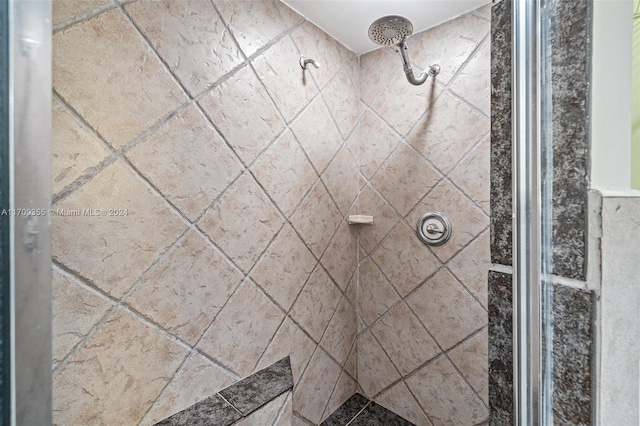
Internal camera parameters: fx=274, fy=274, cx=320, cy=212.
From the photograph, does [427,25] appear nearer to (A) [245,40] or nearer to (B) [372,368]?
(A) [245,40]

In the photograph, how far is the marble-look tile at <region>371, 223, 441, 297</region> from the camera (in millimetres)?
1199

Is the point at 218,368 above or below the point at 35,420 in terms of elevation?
below

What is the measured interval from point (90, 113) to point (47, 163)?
1.55ft

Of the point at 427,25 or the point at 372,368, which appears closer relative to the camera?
the point at 427,25

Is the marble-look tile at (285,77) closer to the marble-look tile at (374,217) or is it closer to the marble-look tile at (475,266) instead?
the marble-look tile at (374,217)

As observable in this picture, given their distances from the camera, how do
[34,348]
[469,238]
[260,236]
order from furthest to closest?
1. [469,238]
2. [260,236]
3. [34,348]

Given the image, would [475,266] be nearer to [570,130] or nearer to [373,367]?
[373,367]

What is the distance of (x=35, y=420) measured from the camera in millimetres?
273

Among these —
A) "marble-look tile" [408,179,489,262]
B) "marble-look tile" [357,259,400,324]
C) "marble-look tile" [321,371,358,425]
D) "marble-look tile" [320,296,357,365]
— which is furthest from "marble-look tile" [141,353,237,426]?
"marble-look tile" [408,179,489,262]

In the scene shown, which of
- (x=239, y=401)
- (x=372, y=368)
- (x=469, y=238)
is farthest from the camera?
(x=372, y=368)

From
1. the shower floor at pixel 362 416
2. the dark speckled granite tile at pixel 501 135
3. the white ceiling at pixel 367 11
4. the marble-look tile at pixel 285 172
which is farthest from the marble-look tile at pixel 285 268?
the white ceiling at pixel 367 11

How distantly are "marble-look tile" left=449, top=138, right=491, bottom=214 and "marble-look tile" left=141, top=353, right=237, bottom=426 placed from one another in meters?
1.10

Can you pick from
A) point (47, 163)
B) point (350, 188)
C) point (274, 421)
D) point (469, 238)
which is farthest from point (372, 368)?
point (47, 163)

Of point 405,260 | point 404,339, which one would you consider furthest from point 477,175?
point 404,339
